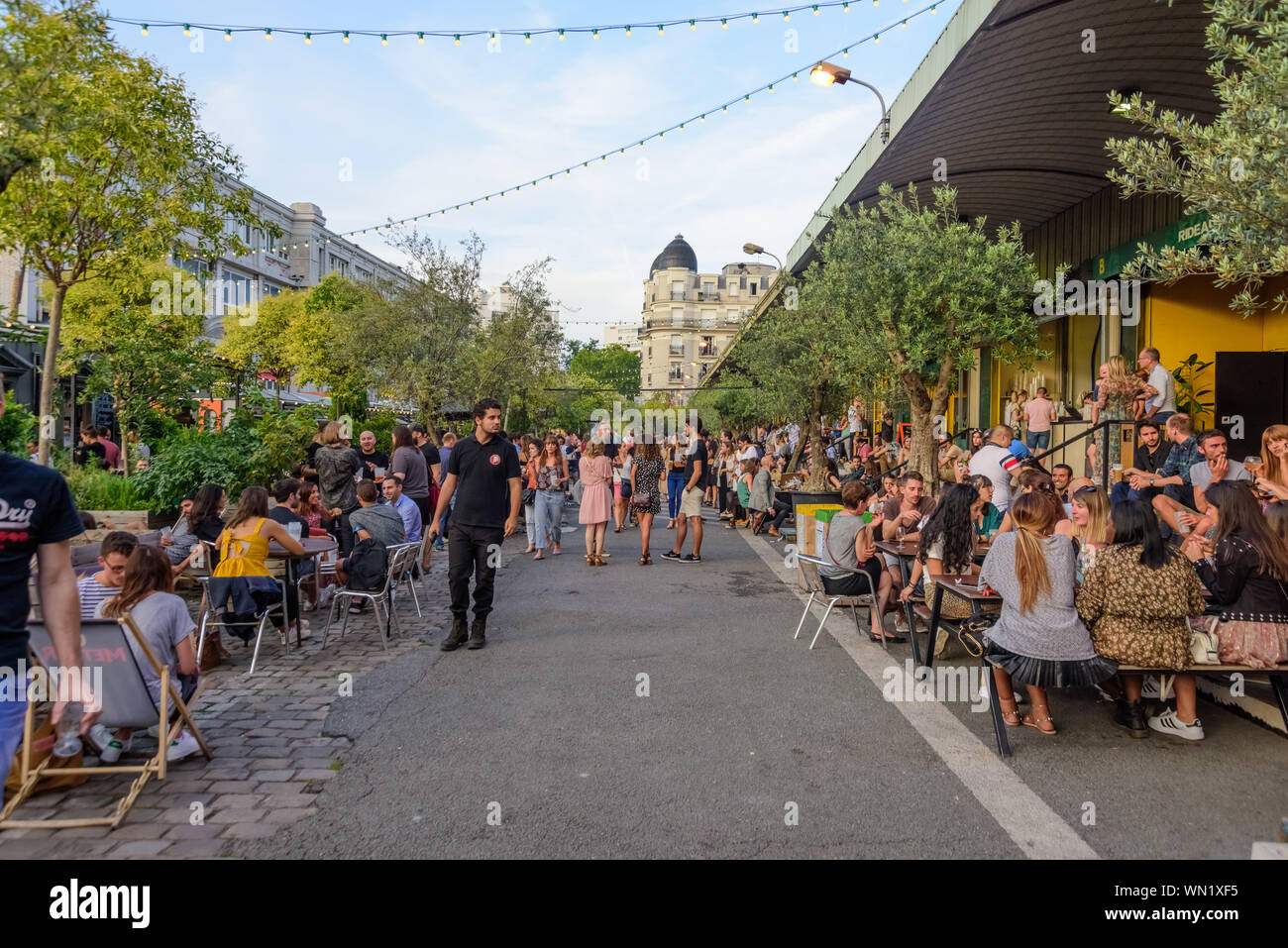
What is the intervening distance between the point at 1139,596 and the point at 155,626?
5137 mm

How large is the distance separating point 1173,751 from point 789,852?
2.62 m

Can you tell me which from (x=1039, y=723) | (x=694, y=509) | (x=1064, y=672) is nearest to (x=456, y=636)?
(x=1039, y=723)

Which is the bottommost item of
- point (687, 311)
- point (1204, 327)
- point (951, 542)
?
point (951, 542)

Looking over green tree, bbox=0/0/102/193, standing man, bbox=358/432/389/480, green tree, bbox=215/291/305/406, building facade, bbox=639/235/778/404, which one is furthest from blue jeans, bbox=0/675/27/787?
building facade, bbox=639/235/778/404

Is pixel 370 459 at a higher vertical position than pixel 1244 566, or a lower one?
higher

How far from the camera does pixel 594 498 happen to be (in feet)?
41.2

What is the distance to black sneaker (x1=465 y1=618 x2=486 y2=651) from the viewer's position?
7.43 metres

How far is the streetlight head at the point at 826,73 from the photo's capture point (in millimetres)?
11758

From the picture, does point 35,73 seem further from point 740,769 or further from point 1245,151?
point 1245,151

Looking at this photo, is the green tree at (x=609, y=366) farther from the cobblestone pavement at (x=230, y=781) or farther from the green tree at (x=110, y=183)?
the cobblestone pavement at (x=230, y=781)

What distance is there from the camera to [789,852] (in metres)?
3.61

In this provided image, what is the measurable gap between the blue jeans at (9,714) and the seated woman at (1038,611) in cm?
438

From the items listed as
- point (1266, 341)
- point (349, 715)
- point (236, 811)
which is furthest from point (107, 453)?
point (1266, 341)

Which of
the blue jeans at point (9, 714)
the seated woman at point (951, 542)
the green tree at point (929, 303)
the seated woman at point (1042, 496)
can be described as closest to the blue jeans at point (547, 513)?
the green tree at point (929, 303)
